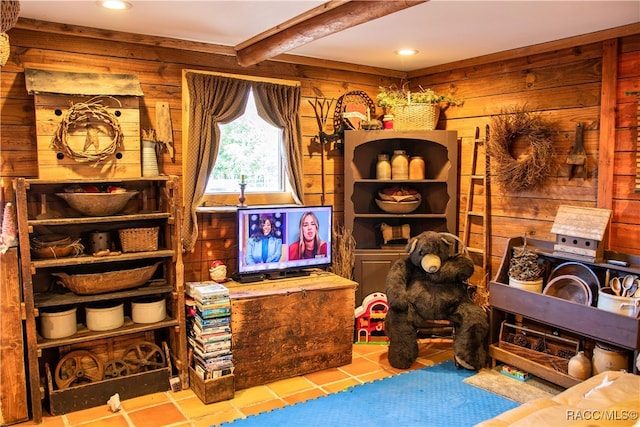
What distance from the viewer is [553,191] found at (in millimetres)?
3609

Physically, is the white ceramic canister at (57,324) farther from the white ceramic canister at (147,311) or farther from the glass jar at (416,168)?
the glass jar at (416,168)

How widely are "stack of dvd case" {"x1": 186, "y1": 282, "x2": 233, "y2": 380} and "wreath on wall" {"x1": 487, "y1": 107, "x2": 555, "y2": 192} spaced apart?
2.15m

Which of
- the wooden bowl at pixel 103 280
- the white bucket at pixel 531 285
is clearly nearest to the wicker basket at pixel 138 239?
the wooden bowl at pixel 103 280

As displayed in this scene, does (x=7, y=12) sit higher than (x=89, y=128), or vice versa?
(x=7, y=12)

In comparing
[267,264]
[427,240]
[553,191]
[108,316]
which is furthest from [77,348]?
[553,191]

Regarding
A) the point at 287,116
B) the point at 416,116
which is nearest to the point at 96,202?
the point at 287,116

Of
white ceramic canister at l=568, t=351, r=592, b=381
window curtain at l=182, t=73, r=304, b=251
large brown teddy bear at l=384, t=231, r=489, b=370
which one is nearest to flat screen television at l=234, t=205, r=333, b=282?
window curtain at l=182, t=73, r=304, b=251

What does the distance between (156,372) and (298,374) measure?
2.96ft

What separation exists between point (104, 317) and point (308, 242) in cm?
143

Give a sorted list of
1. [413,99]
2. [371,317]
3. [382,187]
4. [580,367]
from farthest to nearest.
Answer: [382,187] < [413,99] < [371,317] < [580,367]

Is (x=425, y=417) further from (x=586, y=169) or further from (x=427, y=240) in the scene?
(x=586, y=169)

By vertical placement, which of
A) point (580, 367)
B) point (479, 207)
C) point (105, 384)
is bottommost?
point (105, 384)

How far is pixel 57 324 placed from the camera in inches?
118

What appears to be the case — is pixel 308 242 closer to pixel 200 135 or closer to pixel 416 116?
pixel 200 135
